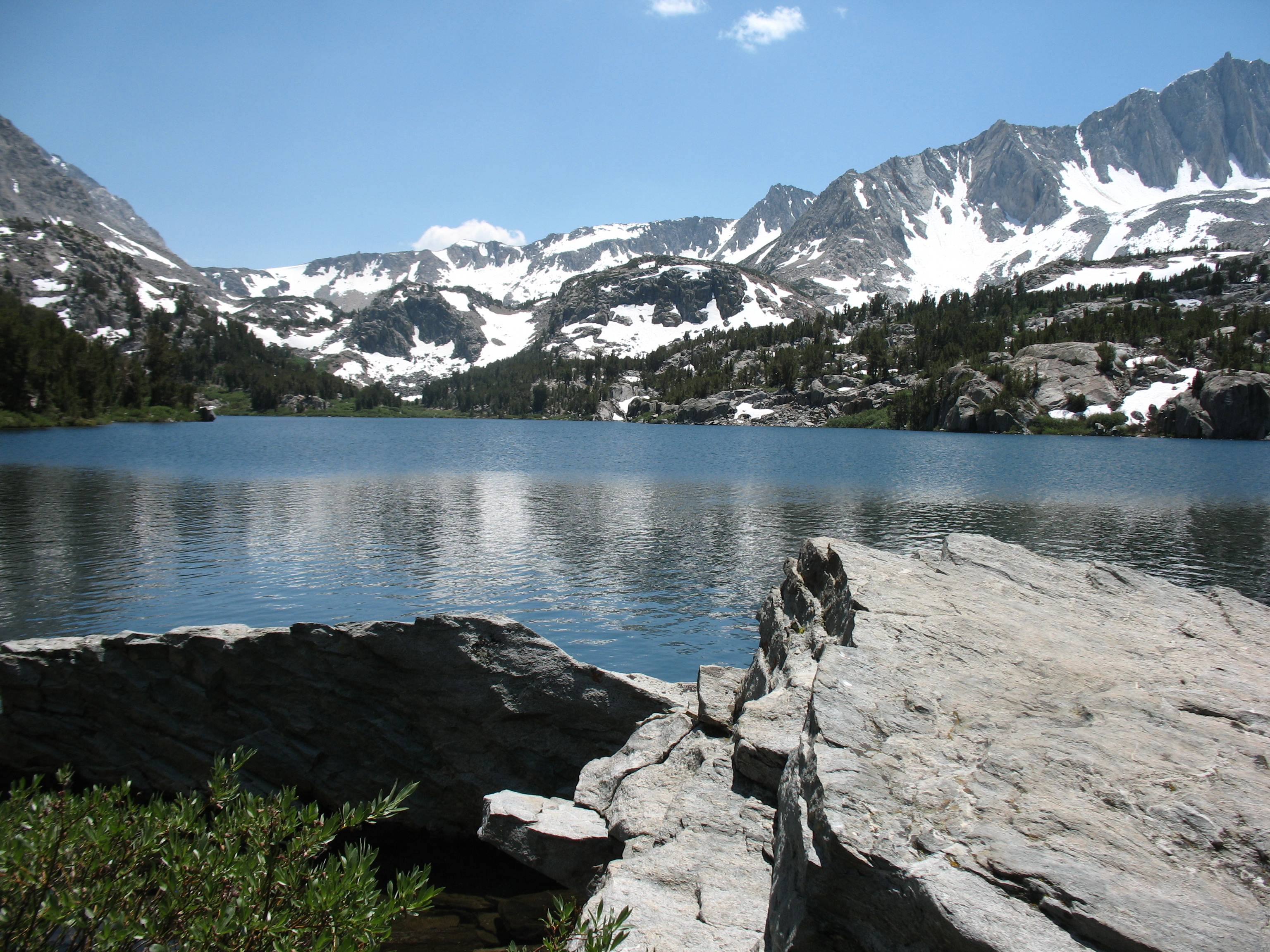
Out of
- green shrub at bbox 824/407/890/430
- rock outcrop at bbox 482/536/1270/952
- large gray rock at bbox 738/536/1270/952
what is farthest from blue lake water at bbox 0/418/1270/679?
green shrub at bbox 824/407/890/430

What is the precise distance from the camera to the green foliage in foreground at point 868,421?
7200 inches

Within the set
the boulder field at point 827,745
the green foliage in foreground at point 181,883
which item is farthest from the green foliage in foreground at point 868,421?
the green foliage in foreground at point 181,883

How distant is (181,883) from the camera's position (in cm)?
435

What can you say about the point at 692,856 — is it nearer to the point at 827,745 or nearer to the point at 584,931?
the point at 827,745

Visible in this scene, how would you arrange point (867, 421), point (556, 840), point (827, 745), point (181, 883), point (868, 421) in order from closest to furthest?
1. point (181, 883)
2. point (827, 745)
3. point (556, 840)
4. point (868, 421)
5. point (867, 421)

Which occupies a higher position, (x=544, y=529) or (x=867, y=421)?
(x=867, y=421)

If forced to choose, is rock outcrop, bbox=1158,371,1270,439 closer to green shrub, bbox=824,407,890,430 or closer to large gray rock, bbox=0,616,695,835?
green shrub, bbox=824,407,890,430

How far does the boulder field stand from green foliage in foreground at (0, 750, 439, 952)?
2847 millimetres

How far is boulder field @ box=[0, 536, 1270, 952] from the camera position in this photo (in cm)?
471

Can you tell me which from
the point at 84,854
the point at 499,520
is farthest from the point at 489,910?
the point at 499,520

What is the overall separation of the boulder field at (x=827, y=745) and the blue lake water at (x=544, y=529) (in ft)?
23.3

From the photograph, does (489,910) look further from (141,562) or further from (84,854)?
(141,562)

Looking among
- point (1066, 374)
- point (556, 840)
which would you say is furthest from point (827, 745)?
point (1066, 374)

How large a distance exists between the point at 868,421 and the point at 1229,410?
75.3 meters
